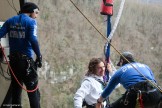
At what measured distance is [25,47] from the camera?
158 inches

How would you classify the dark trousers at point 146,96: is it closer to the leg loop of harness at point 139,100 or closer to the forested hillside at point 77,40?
the leg loop of harness at point 139,100

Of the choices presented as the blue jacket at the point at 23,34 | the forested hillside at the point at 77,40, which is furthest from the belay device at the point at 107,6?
the forested hillside at the point at 77,40

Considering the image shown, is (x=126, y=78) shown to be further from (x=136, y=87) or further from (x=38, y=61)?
(x=38, y=61)

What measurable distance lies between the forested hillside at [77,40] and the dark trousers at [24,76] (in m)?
2.58

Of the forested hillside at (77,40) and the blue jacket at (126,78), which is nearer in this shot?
the blue jacket at (126,78)

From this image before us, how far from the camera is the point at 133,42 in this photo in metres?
11.8

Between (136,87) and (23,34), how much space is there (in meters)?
1.54

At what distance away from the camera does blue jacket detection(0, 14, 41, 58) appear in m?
3.90

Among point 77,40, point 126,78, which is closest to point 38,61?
point 126,78

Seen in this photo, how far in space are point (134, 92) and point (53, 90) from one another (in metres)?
5.38

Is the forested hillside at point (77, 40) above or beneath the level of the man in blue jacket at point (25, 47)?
beneath

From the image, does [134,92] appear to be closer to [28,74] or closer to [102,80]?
[102,80]

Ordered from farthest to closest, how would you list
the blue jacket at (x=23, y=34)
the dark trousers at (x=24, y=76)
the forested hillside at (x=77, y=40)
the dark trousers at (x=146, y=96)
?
the forested hillside at (x=77, y=40)
the dark trousers at (x=24, y=76)
the blue jacket at (x=23, y=34)
the dark trousers at (x=146, y=96)

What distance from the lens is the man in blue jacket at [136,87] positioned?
3.43 meters
